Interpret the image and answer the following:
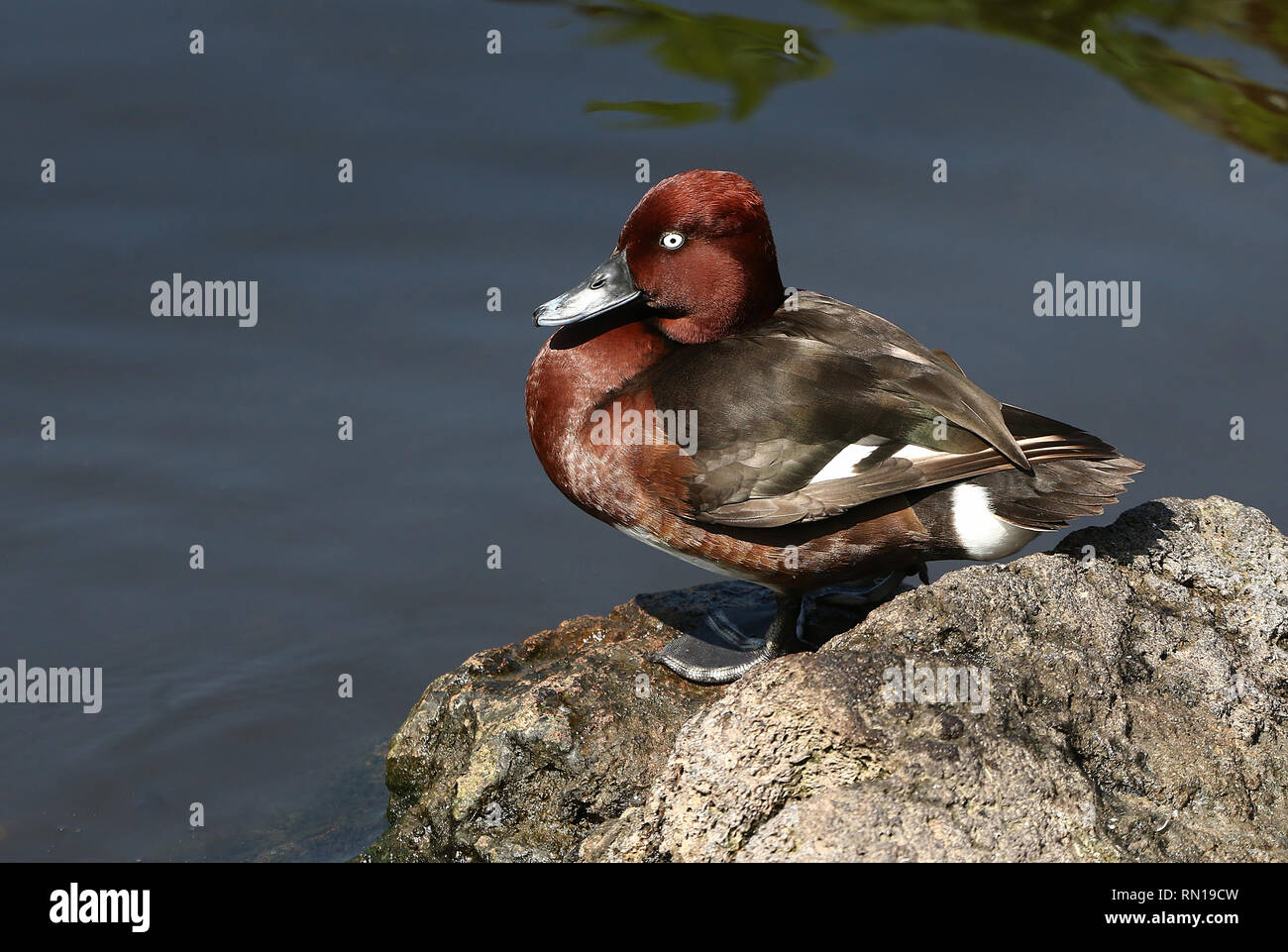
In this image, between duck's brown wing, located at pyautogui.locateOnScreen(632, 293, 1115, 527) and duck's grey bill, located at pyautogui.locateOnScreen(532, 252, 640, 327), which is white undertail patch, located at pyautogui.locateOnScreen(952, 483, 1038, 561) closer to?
duck's brown wing, located at pyautogui.locateOnScreen(632, 293, 1115, 527)

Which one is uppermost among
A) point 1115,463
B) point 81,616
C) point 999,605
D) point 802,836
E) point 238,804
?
point 1115,463

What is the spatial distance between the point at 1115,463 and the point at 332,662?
11.8ft

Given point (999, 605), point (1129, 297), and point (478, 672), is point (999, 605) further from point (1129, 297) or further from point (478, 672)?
point (1129, 297)

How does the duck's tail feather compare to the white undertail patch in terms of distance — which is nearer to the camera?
the duck's tail feather

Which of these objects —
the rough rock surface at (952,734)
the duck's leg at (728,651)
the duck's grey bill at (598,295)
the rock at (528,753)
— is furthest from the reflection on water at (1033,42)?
the rough rock surface at (952,734)

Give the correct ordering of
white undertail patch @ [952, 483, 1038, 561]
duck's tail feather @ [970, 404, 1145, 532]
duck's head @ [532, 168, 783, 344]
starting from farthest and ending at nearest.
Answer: duck's head @ [532, 168, 783, 344] < white undertail patch @ [952, 483, 1038, 561] < duck's tail feather @ [970, 404, 1145, 532]

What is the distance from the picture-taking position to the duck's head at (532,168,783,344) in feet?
15.8

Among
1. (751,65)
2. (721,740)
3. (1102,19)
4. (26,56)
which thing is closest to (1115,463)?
(721,740)

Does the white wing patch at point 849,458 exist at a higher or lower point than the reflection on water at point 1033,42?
lower

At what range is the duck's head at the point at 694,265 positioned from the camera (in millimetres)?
4824

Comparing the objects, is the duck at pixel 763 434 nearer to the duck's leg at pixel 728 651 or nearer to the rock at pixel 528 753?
the duck's leg at pixel 728 651

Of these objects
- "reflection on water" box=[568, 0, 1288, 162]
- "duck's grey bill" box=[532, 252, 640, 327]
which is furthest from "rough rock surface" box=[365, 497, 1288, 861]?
"reflection on water" box=[568, 0, 1288, 162]

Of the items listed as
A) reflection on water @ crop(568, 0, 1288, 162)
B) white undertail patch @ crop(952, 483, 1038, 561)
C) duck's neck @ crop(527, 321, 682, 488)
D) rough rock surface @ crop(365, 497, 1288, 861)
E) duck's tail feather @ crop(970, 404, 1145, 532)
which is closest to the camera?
rough rock surface @ crop(365, 497, 1288, 861)

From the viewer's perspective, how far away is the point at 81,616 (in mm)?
6523
